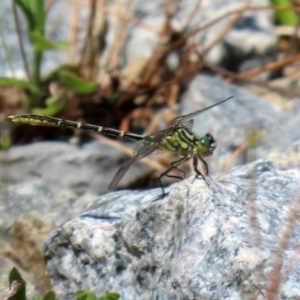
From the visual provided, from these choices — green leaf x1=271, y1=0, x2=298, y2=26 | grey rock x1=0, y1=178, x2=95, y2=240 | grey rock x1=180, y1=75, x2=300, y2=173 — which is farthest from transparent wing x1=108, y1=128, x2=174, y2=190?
green leaf x1=271, y1=0, x2=298, y2=26

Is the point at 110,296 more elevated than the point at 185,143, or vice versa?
the point at 185,143

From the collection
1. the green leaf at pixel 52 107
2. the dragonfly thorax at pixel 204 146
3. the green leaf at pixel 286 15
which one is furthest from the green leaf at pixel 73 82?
the green leaf at pixel 286 15

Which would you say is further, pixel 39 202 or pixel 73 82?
pixel 73 82

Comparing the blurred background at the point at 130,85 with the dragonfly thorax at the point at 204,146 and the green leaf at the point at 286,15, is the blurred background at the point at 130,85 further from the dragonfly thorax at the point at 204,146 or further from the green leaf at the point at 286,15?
the dragonfly thorax at the point at 204,146

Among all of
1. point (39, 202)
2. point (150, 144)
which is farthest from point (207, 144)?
point (39, 202)

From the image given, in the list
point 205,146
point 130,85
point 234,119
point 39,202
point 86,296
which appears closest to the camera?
point 86,296

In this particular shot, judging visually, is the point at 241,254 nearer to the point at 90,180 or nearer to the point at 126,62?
the point at 90,180

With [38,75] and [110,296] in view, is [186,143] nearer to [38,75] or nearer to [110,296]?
[110,296]

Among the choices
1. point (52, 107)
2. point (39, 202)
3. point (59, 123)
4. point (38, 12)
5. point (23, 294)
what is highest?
point (38, 12)
